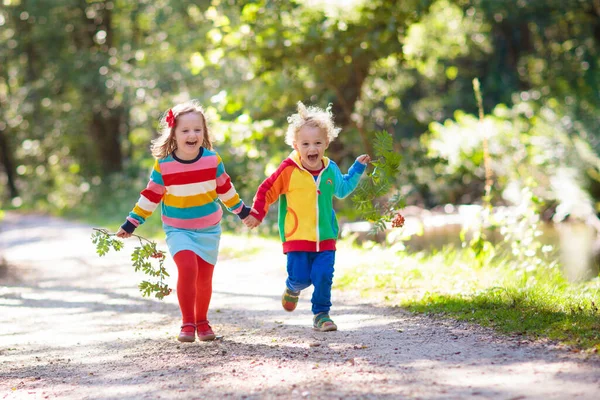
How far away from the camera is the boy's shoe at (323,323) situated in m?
5.70

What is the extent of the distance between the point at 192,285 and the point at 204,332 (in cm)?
37

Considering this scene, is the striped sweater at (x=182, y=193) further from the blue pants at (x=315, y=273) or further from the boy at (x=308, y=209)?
the blue pants at (x=315, y=273)

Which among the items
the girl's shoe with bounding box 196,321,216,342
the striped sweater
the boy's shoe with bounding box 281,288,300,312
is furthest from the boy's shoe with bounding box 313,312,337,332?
the striped sweater

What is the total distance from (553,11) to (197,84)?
935 cm

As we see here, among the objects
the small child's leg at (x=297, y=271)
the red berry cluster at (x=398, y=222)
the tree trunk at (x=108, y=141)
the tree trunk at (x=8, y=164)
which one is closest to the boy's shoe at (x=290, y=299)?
the small child's leg at (x=297, y=271)

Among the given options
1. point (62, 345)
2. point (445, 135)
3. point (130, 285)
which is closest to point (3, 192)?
point (445, 135)

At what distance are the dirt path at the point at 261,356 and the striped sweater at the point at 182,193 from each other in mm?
915

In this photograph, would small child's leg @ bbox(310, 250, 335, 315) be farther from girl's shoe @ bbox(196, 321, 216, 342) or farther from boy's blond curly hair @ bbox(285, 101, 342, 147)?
boy's blond curly hair @ bbox(285, 101, 342, 147)

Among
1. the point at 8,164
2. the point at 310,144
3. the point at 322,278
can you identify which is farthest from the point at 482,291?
the point at 8,164

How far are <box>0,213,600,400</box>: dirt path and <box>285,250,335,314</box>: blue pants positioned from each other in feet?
0.82

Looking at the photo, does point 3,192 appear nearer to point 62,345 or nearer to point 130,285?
point 130,285

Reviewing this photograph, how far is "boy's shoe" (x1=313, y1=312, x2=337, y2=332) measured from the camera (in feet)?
18.7

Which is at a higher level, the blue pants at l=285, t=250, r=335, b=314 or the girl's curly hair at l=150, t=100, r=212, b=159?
the girl's curly hair at l=150, t=100, r=212, b=159

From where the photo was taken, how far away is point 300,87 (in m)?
12.3
